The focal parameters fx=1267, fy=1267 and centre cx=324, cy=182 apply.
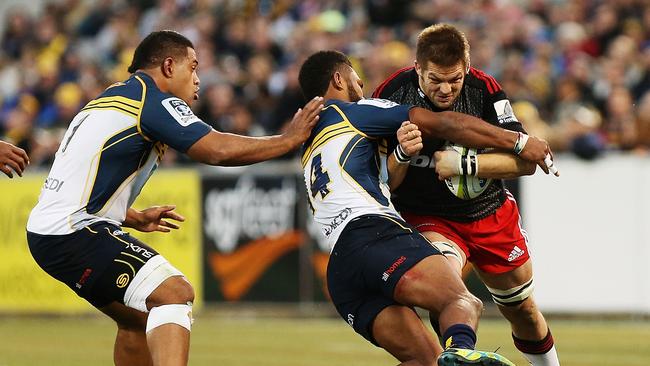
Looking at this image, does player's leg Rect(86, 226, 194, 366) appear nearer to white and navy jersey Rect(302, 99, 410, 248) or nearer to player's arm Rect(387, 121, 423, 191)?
white and navy jersey Rect(302, 99, 410, 248)

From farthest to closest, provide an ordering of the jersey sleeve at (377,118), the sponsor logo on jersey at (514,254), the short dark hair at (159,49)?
the sponsor logo on jersey at (514,254), the short dark hair at (159,49), the jersey sleeve at (377,118)

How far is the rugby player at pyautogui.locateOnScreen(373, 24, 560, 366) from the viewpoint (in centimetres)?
730

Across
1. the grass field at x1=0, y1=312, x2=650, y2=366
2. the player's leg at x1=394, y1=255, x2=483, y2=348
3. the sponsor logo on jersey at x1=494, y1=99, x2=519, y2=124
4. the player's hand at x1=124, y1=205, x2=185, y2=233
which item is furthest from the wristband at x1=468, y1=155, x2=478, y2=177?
the grass field at x1=0, y1=312, x2=650, y2=366

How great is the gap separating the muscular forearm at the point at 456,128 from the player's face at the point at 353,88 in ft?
1.40

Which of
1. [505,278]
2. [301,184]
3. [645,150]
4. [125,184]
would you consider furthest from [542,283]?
[125,184]

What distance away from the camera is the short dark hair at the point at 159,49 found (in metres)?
7.23

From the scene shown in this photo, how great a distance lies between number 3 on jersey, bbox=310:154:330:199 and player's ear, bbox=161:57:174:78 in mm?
990

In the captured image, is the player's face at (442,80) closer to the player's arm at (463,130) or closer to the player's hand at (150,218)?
the player's arm at (463,130)

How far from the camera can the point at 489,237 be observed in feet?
26.5

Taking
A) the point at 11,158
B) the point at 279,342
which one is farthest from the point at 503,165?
the point at 279,342

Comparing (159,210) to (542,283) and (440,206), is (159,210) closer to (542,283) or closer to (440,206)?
(440,206)

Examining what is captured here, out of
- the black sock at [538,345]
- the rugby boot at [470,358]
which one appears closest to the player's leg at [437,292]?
the rugby boot at [470,358]

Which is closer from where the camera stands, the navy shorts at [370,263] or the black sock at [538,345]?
the navy shorts at [370,263]

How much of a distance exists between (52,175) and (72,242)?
43cm
